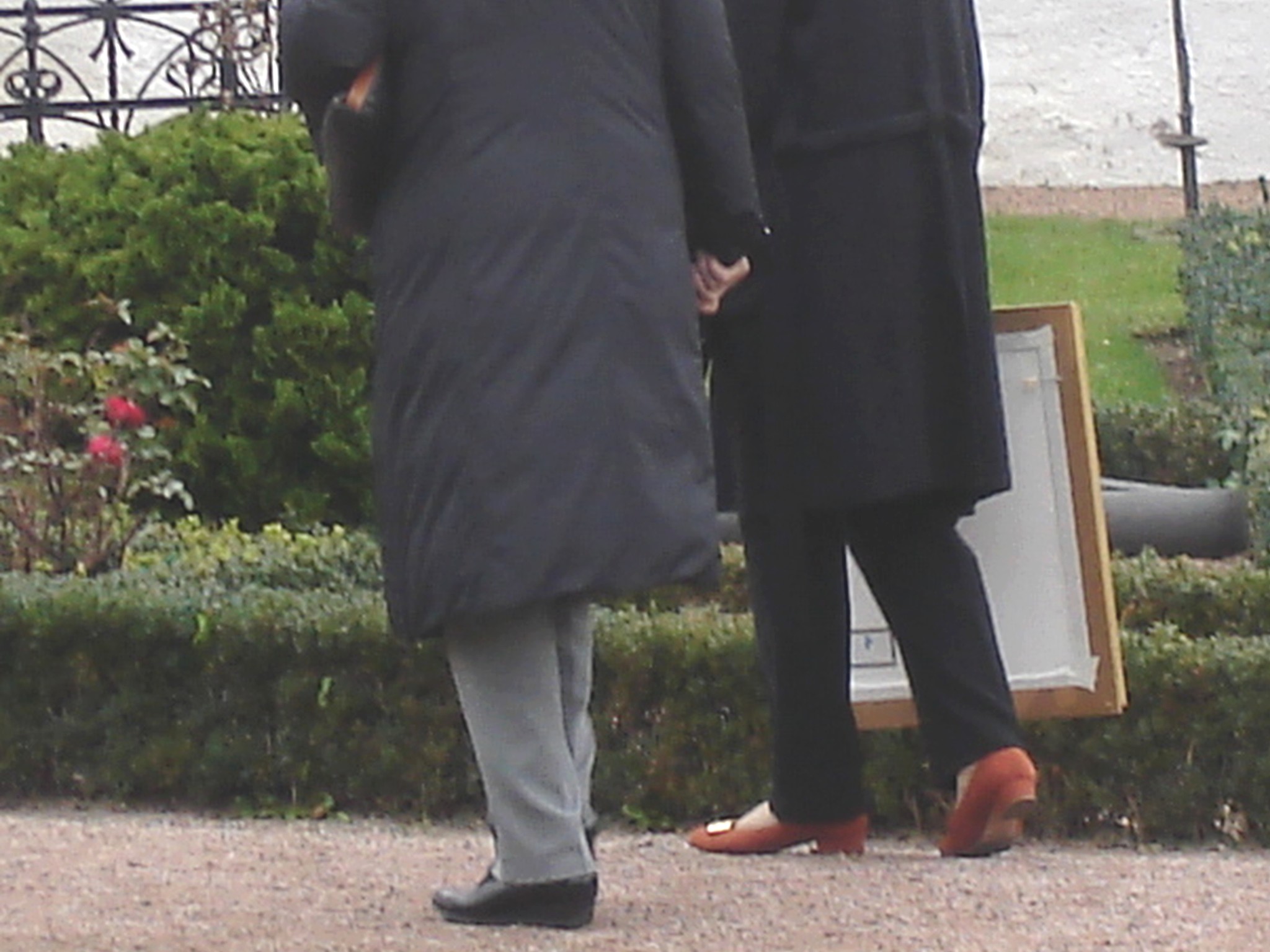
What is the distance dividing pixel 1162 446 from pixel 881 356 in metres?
4.64

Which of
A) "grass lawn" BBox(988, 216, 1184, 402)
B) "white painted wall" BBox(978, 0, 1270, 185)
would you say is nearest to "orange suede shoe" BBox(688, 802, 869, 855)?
"grass lawn" BBox(988, 216, 1184, 402)

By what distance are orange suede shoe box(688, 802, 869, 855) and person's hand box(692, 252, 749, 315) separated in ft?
2.92

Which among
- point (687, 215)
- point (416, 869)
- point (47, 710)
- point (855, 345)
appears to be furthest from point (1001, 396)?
point (47, 710)

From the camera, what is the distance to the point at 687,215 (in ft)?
11.6

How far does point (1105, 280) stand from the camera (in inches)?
497

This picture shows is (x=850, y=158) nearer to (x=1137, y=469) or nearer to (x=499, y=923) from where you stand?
(x=499, y=923)

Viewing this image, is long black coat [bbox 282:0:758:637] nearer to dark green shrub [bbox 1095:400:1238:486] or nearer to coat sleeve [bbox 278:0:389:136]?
coat sleeve [bbox 278:0:389:136]

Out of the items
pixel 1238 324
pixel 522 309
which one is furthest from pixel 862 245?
pixel 1238 324

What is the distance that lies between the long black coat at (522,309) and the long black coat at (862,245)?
53 centimetres

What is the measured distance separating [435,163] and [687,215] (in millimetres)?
397

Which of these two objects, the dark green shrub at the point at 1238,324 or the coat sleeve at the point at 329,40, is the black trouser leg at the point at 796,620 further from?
the dark green shrub at the point at 1238,324

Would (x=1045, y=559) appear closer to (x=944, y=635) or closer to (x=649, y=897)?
(x=944, y=635)

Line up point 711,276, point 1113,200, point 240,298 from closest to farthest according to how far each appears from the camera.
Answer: point 711,276
point 240,298
point 1113,200

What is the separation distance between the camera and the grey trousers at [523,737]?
3.32m
